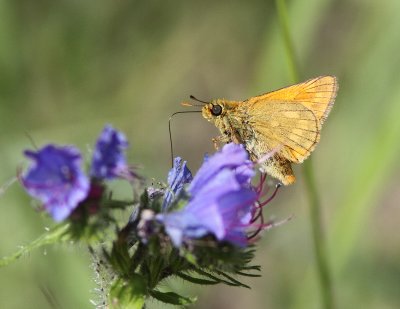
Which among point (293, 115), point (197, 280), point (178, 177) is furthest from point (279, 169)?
point (197, 280)

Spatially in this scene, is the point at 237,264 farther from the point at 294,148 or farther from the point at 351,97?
the point at 351,97

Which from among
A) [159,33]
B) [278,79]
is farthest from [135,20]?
[278,79]

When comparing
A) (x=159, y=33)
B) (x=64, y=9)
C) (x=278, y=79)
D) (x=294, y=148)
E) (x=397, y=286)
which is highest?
(x=64, y=9)

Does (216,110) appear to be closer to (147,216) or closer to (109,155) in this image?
(147,216)

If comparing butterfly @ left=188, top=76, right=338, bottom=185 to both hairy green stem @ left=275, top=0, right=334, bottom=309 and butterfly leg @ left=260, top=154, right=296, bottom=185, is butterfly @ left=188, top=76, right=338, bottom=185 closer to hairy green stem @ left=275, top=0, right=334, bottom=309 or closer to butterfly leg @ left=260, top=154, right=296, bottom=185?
butterfly leg @ left=260, top=154, right=296, bottom=185

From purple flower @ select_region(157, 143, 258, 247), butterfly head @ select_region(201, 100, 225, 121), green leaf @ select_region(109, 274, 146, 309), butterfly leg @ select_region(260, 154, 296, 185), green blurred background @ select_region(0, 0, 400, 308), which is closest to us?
purple flower @ select_region(157, 143, 258, 247)

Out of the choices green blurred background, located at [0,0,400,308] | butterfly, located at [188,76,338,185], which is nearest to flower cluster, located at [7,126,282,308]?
butterfly, located at [188,76,338,185]

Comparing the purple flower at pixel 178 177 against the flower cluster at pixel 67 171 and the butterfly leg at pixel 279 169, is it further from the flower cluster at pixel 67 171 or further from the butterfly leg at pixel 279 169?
the butterfly leg at pixel 279 169

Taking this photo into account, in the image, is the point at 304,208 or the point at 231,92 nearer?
the point at 304,208
